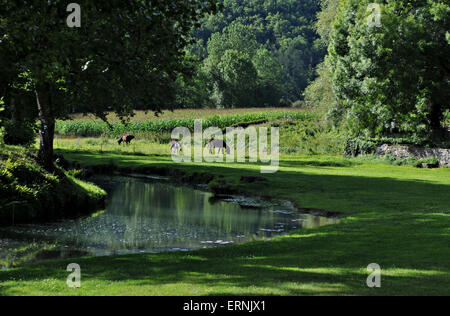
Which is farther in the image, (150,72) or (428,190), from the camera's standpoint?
(428,190)

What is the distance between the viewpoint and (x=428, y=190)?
95.6 ft

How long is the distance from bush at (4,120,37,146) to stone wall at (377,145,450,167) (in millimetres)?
30060

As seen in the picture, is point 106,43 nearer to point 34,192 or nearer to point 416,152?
point 34,192

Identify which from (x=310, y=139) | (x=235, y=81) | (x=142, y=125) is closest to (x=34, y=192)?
(x=310, y=139)

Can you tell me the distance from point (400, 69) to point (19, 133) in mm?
29816

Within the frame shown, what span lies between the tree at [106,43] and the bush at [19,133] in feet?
31.8

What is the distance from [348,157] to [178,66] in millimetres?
34798

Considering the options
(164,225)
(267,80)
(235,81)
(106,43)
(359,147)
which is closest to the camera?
(106,43)

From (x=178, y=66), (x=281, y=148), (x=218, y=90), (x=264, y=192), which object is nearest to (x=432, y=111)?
(x=281, y=148)

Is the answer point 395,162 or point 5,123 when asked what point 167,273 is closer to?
point 5,123

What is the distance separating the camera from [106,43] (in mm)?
17203

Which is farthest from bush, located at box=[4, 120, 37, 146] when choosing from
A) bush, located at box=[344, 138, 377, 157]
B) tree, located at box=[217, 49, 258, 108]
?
tree, located at box=[217, 49, 258, 108]

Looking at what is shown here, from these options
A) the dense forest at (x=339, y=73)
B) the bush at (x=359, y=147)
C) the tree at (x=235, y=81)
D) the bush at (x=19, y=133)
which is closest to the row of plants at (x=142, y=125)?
the dense forest at (x=339, y=73)

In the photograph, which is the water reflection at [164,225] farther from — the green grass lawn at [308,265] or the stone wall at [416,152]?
the stone wall at [416,152]
